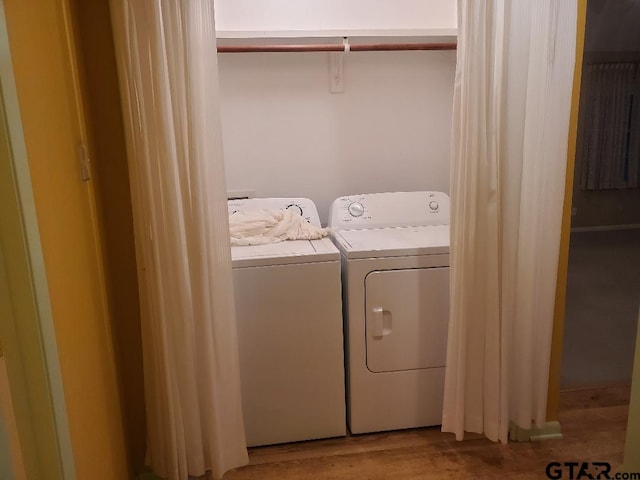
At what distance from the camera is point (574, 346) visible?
2.88 meters

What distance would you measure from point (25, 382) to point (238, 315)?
3.16 feet

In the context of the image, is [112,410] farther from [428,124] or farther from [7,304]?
[428,124]

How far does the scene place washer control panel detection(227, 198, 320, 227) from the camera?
7.76ft

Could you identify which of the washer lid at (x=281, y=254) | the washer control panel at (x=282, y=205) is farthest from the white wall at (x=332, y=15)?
the washer lid at (x=281, y=254)

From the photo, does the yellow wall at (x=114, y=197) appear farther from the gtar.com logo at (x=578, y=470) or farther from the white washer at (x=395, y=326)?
the gtar.com logo at (x=578, y=470)

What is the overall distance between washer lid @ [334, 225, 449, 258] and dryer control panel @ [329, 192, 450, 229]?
0.05 m

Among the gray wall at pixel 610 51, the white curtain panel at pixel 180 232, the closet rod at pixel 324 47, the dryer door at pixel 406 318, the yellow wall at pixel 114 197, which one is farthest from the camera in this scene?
the gray wall at pixel 610 51

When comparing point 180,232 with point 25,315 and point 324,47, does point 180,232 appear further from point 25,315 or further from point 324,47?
point 324,47

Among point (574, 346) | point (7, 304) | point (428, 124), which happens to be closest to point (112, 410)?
point (7, 304)

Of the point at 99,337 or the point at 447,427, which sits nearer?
the point at 99,337

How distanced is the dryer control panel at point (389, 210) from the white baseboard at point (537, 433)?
98 cm

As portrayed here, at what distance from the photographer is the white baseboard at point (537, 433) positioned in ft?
6.73

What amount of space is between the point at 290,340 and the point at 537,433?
1112mm

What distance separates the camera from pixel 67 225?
1260 millimetres
